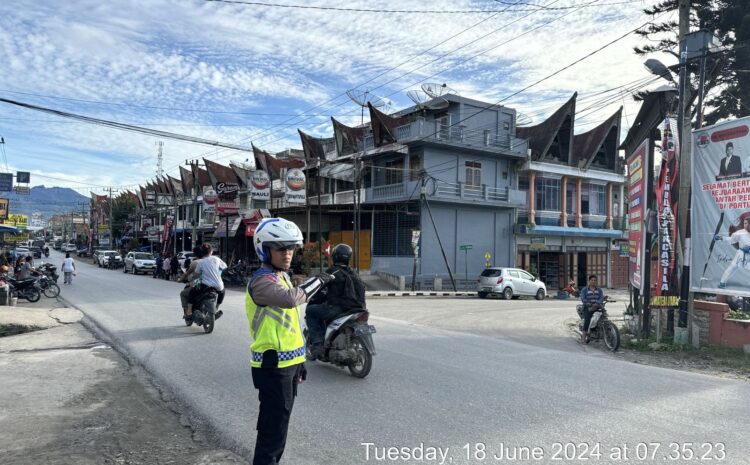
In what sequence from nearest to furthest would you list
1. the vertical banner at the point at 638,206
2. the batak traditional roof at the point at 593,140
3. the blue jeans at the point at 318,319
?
the blue jeans at the point at 318,319 < the vertical banner at the point at 638,206 < the batak traditional roof at the point at 593,140

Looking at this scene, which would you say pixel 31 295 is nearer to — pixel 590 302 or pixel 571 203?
pixel 590 302

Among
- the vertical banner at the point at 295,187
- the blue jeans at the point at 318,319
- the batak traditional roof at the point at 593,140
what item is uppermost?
the batak traditional roof at the point at 593,140

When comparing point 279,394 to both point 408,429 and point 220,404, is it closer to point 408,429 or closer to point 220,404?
point 408,429

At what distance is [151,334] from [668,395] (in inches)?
358

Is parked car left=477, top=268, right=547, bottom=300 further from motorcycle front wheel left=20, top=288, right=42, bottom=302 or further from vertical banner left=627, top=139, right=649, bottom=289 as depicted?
motorcycle front wheel left=20, top=288, right=42, bottom=302

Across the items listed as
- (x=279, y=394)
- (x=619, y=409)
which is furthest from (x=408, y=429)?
(x=619, y=409)

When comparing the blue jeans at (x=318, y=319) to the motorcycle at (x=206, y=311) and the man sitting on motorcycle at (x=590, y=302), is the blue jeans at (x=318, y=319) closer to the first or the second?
the motorcycle at (x=206, y=311)

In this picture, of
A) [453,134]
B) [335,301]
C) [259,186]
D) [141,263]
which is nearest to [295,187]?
[259,186]

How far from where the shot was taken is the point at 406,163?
3359 cm

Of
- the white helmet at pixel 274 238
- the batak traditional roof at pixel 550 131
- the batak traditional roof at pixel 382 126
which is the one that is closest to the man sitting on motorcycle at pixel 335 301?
the white helmet at pixel 274 238

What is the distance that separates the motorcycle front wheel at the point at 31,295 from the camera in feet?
→ 60.6

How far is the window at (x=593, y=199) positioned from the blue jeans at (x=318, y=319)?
36.6 metres

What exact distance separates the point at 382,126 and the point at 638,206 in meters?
23.2

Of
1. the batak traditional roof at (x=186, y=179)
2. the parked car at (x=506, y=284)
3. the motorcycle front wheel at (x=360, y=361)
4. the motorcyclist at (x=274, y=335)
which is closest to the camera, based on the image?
the motorcyclist at (x=274, y=335)
